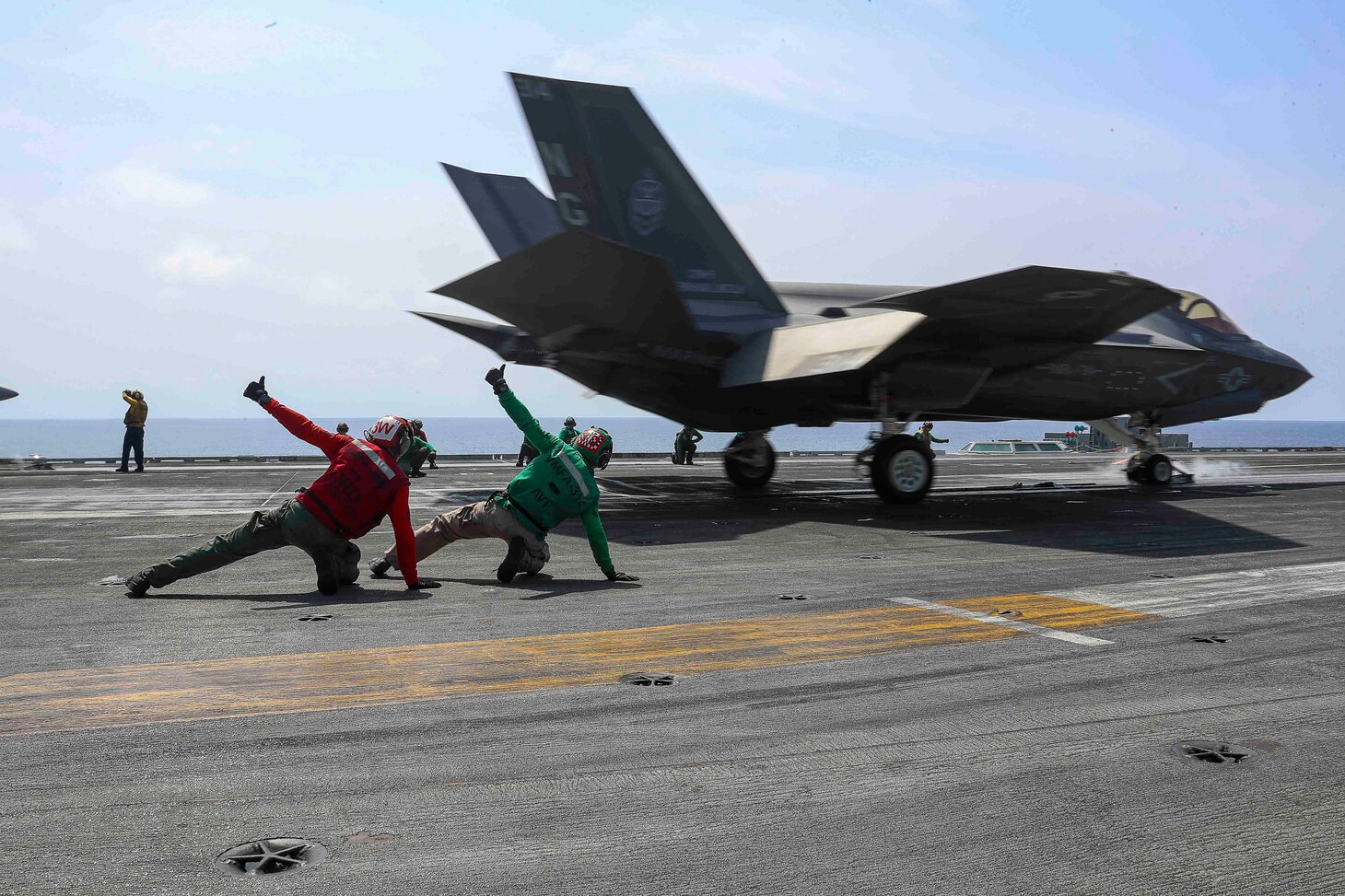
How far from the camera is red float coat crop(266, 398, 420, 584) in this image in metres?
8.34

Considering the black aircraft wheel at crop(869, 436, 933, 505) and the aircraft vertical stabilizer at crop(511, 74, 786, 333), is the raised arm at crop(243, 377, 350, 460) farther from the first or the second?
the black aircraft wheel at crop(869, 436, 933, 505)

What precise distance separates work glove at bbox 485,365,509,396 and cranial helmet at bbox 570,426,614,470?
34.7 inches

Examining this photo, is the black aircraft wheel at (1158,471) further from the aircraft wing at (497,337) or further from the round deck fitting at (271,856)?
the round deck fitting at (271,856)

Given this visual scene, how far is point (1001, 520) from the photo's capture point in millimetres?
15531

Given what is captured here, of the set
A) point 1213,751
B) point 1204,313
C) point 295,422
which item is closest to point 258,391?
point 295,422

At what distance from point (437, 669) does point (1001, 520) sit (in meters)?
11.7

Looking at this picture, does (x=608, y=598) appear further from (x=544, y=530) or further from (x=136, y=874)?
(x=136, y=874)

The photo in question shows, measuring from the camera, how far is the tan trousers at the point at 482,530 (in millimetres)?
9328

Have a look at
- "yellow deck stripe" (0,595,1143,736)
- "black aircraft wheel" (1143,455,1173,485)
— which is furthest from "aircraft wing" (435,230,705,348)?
"black aircraft wheel" (1143,455,1173,485)

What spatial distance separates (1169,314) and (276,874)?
2113cm

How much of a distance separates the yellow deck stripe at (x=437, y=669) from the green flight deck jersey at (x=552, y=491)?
2138mm

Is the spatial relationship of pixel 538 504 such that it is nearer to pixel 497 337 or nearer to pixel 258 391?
pixel 258 391

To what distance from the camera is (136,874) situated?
3.14m

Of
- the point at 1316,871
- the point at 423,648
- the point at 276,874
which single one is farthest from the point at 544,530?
the point at 1316,871
